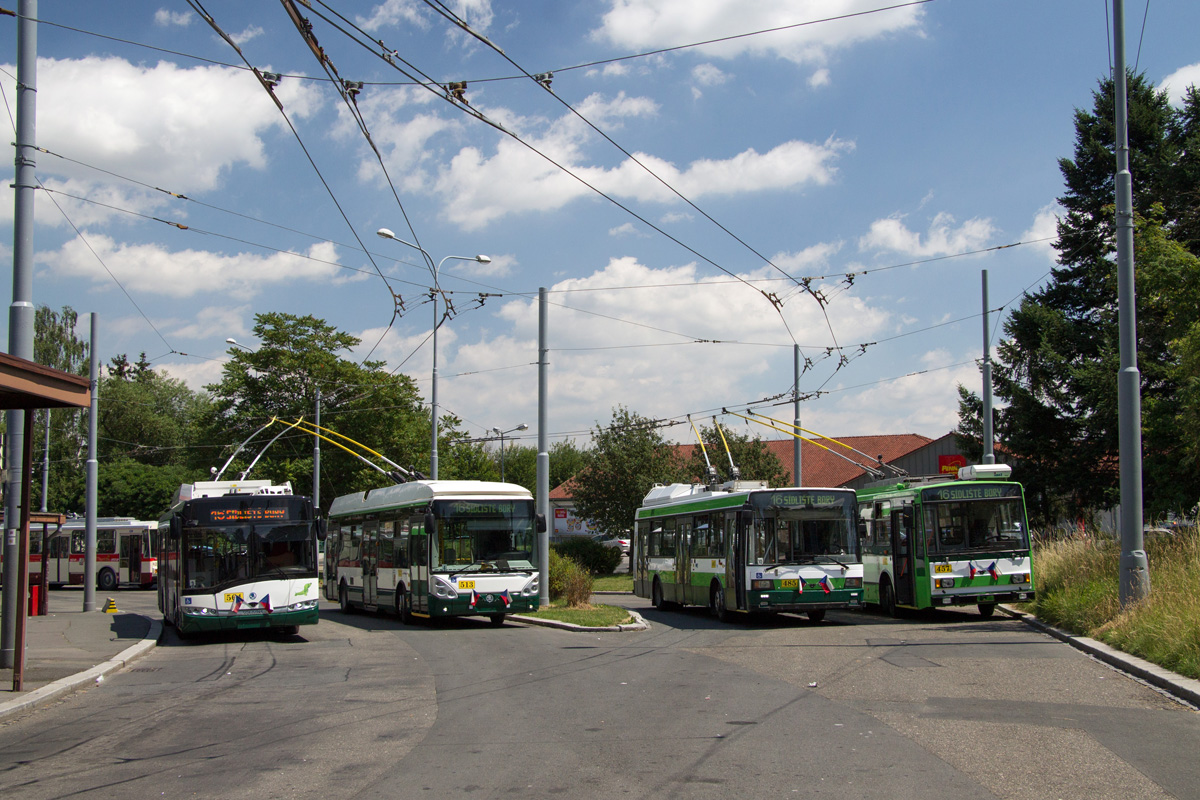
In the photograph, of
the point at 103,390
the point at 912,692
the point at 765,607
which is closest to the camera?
the point at 912,692

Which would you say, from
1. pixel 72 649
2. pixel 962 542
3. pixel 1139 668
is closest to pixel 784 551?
pixel 962 542

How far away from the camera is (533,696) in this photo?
10664mm

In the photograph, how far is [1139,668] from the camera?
11.1m

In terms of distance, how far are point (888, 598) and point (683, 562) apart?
4.57 metres

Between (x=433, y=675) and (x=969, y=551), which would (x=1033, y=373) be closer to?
(x=969, y=551)

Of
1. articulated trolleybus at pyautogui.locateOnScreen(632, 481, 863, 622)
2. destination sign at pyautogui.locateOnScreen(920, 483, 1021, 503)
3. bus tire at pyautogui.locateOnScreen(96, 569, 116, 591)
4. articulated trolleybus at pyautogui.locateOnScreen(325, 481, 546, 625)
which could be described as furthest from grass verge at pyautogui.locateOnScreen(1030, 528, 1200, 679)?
bus tire at pyautogui.locateOnScreen(96, 569, 116, 591)

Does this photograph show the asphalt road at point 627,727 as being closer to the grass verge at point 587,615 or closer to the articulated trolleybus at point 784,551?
the articulated trolleybus at point 784,551

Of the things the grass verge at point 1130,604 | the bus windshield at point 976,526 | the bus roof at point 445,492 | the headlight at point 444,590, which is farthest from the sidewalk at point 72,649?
the bus windshield at point 976,526

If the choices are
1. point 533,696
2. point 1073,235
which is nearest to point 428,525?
point 533,696

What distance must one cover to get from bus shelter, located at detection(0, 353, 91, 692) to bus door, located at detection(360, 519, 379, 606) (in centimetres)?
1124

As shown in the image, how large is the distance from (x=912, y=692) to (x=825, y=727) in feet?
7.41

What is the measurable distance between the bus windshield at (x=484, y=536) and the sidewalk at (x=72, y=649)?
5374mm

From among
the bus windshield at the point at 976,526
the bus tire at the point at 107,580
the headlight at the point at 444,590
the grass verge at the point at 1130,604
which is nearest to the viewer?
the grass verge at the point at 1130,604

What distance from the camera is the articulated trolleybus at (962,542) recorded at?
18984mm
